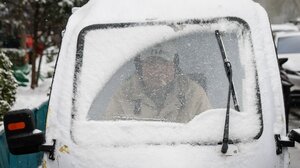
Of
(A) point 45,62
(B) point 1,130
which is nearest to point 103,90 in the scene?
(B) point 1,130

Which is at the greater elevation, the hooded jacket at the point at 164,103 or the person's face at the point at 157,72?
the person's face at the point at 157,72

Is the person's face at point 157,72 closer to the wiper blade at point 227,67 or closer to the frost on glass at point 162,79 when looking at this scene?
the frost on glass at point 162,79

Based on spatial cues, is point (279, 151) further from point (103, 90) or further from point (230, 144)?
point (103, 90)

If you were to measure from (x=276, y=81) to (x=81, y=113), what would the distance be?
1.23 m

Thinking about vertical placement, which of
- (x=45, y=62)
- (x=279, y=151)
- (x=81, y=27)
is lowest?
(x=45, y=62)

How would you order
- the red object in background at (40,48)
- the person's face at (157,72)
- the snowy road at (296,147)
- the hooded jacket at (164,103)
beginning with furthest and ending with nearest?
the red object in background at (40,48) < the snowy road at (296,147) < the person's face at (157,72) < the hooded jacket at (164,103)

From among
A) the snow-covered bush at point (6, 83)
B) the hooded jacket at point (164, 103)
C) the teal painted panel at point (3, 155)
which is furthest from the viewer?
the snow-covered bush at point (6, 83)

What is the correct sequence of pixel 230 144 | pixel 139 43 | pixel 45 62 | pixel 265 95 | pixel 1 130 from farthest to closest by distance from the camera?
pixel 45 62 → pixel 1 130 → pixel 139 43 → pixel 265 95 → pixel 230 144

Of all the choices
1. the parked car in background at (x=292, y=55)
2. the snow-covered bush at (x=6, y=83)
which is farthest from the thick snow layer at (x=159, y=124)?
the snow-covered bush at (x=6, y=83)

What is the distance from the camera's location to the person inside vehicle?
3.28 metres

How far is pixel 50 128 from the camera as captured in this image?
10.9 ft

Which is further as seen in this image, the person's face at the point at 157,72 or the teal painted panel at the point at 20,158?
the teal painted panel at the point at 20,158

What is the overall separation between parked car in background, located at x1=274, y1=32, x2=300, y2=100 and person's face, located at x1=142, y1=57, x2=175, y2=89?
8335 mm

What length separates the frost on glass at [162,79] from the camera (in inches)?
124
